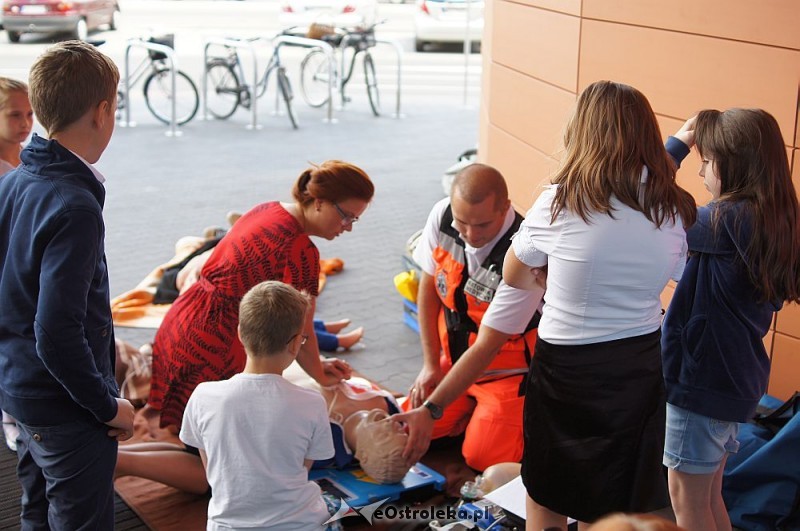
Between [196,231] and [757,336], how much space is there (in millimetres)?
5204

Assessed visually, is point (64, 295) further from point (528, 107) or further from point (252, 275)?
point (528, 107)

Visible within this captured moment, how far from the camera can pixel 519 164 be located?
224 inches

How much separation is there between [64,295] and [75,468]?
0.52 m

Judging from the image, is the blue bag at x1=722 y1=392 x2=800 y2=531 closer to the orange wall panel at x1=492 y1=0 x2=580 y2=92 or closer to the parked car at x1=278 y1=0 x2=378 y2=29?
the orange wall panel at x1=492 y1=0 x2=580 y2=92

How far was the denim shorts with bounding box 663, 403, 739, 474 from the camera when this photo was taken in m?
2.76

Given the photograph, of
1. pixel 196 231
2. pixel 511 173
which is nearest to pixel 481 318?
pixel 511 173

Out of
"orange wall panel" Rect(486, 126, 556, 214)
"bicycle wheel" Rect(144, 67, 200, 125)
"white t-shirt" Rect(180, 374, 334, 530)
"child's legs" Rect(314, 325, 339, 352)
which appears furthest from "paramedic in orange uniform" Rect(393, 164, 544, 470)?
"bicycle wheel" Rect(144, 67, 200, 125)

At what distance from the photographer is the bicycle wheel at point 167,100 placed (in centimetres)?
1109

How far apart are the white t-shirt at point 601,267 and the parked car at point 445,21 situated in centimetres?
1454

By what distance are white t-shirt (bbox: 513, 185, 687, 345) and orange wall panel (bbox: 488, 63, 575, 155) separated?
2608 millimetres

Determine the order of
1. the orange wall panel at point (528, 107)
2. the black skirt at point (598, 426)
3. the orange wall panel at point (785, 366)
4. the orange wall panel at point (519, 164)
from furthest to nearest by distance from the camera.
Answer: the orange wall panel at point (519, 164), the orange wall panel at point (528, 107), the orange wall panel at point (785, 366), the black skirt at point (598, 426)

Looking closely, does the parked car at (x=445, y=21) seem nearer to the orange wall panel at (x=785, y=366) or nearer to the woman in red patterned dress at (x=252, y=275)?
the orange wall panel at (x=785, y=366)

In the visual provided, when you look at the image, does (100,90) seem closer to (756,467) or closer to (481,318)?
(481,318)

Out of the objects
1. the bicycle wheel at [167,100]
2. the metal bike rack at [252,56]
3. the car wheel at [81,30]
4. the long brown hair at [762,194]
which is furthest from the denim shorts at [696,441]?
the car wheel at [81,30]
